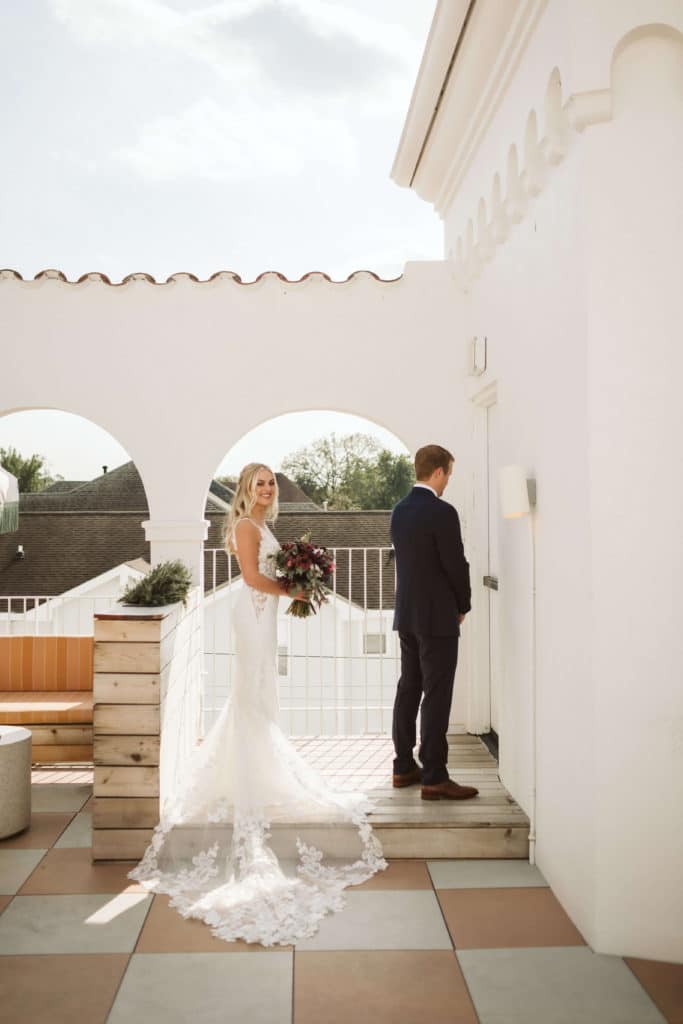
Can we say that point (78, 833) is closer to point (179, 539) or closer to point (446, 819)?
point (446, 819)

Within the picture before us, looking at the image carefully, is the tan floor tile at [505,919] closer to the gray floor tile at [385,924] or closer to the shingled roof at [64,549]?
the gray floor tile at [385,924]

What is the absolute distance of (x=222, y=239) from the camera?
23109 mm

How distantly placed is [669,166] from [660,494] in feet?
4.04

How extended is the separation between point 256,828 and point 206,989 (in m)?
0.97

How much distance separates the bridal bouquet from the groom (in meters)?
0.39

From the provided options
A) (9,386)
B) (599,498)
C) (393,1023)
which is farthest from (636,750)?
(9,386)

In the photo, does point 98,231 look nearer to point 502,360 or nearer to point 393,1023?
point 502,360

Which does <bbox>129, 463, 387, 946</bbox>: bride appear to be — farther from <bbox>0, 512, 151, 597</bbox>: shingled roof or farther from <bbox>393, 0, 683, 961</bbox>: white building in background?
<bbox>0, 512, 151, 597</bbox>: shingled roof

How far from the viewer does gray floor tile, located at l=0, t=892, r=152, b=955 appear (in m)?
3.12

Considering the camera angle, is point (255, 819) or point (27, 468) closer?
point (255, 819)

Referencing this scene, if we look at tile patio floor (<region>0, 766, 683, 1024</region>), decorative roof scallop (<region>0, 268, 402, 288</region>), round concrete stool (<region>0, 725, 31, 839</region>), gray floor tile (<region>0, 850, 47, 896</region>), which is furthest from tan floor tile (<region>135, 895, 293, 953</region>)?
decorative roof scallop (<region>0, 268, 402, 288</region>)

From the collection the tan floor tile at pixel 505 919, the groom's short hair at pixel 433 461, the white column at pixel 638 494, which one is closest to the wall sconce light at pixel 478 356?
the groom's short hair at pixel 433 461

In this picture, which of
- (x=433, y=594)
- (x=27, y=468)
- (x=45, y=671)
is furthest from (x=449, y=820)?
(x=27, y=468)

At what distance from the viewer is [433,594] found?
4.09 metres
